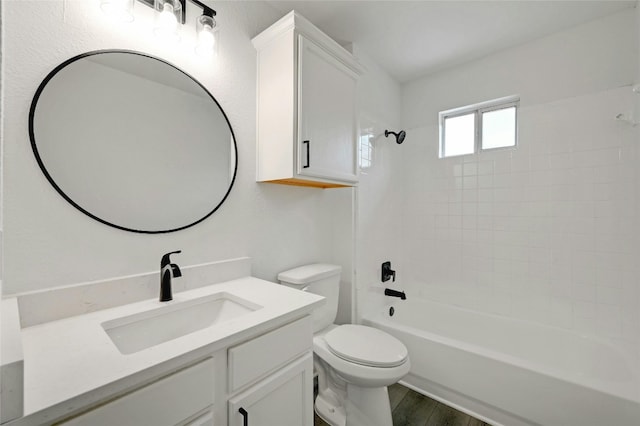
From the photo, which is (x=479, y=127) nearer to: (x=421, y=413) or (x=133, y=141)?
(x=421, y=413)

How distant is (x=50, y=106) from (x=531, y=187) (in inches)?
108

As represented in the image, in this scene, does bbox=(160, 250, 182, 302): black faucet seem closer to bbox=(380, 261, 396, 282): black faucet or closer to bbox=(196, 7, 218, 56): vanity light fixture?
bbox=(196, 7, 218, 56): vanity light fixture

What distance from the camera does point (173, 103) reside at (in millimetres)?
1314

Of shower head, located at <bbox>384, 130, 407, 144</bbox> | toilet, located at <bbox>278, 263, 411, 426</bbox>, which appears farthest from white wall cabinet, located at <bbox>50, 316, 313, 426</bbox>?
shower head, located at <bbox>384, 130, 407, 144</bbox>

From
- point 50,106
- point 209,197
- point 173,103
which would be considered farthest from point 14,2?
point 209,197

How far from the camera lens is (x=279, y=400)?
106cm

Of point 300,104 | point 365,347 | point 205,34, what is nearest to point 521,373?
point 365,347

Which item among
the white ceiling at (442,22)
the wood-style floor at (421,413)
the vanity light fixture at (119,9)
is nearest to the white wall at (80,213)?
the vanity light fixture at (119,9)

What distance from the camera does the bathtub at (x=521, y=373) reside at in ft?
4.59

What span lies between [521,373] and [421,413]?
61cm

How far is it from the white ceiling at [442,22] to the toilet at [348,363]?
1.60m

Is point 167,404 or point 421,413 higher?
point 167,404

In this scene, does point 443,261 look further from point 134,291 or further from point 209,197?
point 134,291

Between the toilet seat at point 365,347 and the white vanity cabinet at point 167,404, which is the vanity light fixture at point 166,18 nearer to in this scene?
the white vanity cabinet at point 167,404
